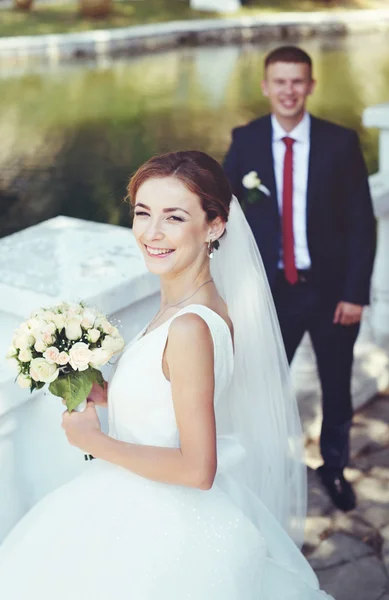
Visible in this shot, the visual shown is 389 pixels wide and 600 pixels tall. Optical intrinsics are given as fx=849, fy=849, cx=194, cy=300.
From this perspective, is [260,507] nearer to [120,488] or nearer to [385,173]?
[120,488]

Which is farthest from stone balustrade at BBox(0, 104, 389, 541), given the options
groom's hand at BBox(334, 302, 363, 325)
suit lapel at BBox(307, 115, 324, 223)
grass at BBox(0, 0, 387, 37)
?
grass at BBox(0, 0, 387, 37)

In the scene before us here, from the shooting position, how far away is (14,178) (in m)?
13.8

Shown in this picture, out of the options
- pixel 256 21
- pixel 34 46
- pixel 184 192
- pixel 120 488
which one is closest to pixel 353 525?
pixel 120 488

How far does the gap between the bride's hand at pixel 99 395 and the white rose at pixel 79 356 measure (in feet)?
0.93

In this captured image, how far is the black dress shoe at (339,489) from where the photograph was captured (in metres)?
3.70

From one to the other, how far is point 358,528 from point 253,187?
4.90 ft

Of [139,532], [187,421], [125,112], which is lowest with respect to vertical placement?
[125,112]

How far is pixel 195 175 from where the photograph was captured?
221 centimetres

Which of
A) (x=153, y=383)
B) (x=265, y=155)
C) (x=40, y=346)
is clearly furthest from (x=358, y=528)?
(x=40, y=346)

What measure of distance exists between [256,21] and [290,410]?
23.6 metres

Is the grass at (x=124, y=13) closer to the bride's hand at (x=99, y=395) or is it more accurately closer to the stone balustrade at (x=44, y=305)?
the stone balustrade at (x=44, y=305)

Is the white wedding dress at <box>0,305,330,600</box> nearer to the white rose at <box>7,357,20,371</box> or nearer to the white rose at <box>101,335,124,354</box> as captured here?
the white rose at <box>101,335,124,354</box>

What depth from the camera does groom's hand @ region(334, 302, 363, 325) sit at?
3586mm

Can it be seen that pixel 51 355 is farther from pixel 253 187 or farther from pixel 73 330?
pixel 253 187
